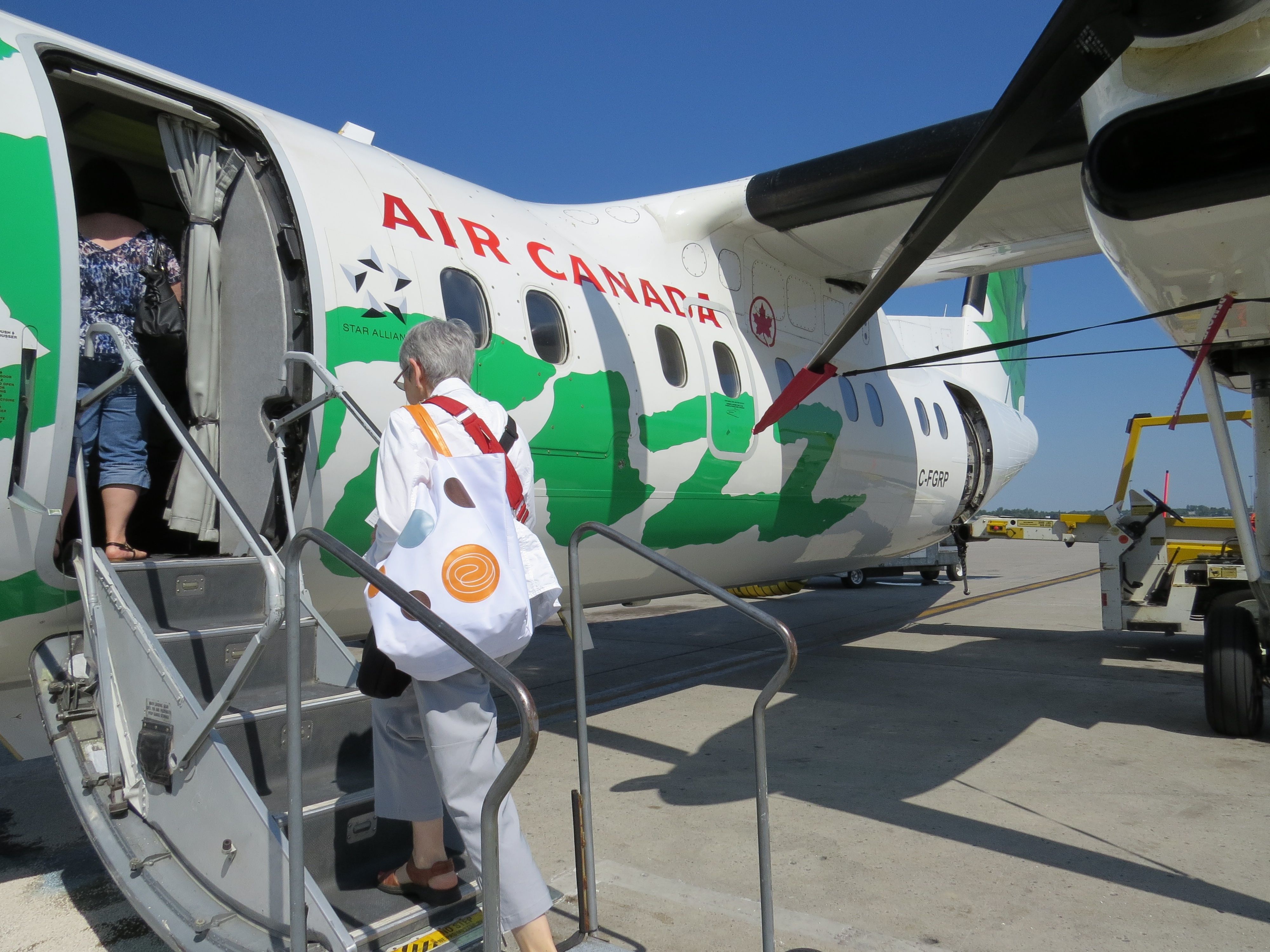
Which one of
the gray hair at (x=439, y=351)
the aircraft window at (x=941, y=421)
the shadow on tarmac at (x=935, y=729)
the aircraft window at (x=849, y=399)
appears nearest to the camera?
the gray hair at (x=439, y=351)

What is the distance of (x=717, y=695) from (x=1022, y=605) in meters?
8.88

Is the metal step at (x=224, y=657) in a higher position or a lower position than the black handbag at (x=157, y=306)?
lower

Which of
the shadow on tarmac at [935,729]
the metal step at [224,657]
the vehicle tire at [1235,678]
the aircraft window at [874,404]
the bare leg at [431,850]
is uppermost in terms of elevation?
the aircraft window at [874,404]

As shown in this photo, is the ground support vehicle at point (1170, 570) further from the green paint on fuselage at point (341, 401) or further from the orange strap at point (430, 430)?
the orange strap at point (430, 430)

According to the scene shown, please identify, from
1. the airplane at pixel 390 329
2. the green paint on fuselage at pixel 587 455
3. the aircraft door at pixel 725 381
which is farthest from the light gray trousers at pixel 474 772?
the aircraft door at pixel 725 381

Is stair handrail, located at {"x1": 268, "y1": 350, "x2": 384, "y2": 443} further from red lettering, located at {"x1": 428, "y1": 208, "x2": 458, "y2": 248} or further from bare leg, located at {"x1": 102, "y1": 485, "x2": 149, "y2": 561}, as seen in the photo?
red lettering, located at {"x1": 428, "y1": 208, "x2": 458, "y2": 248}

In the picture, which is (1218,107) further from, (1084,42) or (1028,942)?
(1028,942)

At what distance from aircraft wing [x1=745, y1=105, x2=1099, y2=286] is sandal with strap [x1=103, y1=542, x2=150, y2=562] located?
5.00m

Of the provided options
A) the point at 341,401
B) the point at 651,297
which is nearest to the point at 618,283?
the point at 651,297

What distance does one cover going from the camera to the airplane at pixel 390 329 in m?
3.12

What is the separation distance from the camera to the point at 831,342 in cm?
556

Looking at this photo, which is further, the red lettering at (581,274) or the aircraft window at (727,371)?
the aircraft window at (727,371)

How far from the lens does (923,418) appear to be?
9578 millimetres

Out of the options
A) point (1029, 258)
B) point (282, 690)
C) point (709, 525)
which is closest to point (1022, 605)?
point (1029, 258)
